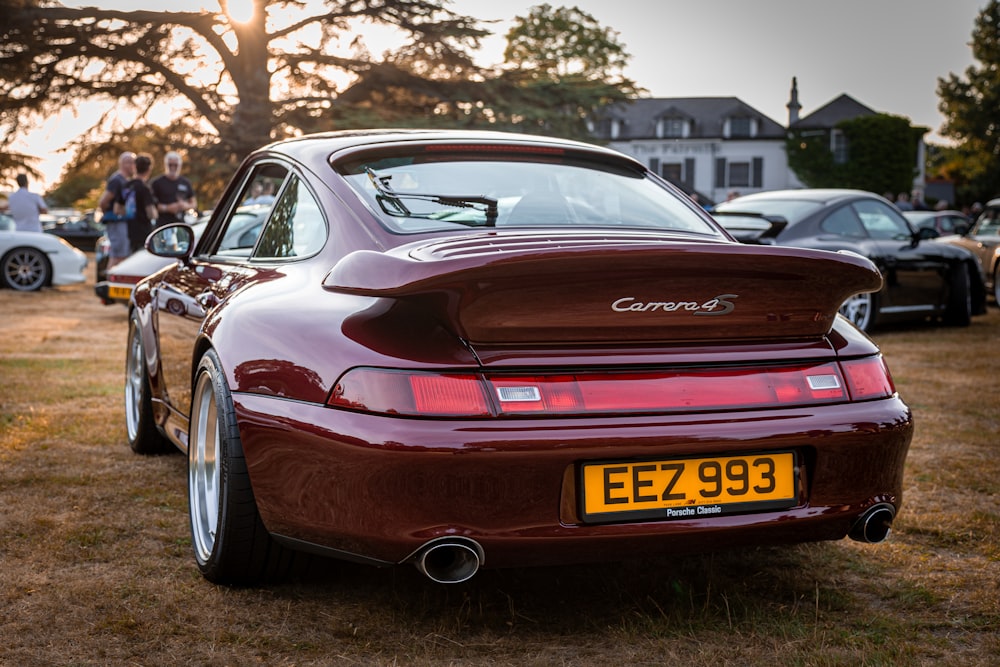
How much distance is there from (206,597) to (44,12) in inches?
1053

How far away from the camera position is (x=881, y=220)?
1129 cm

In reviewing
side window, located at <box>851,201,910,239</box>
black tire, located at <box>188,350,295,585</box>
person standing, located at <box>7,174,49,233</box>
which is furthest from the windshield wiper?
person standing, located at <box>7,174,49,233</box>

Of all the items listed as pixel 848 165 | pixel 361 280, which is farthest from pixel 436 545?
pixel 848 165

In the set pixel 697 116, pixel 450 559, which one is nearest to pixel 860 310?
pixel 450 559

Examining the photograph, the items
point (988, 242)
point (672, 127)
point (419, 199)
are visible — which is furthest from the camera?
point (672, 127)

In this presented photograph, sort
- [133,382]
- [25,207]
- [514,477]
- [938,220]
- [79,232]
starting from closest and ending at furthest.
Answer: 1. [514,477]
2. [133,382]
3. [25,207]
4. [938,220]
5. [79,232]

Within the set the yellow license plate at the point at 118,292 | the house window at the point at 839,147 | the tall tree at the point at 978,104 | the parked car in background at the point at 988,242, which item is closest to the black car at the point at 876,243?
the parked car in background at the point at 988,242

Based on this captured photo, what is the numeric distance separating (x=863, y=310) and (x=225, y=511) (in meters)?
8.75

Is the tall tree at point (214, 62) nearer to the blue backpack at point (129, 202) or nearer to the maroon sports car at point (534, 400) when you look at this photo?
the blue backpack at point (129, 202)

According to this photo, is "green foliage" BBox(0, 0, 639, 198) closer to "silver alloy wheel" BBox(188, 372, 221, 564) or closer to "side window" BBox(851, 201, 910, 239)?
"side window" BBox(851, 201, 910, 239)

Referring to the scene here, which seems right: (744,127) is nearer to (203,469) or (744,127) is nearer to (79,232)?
(79,232)

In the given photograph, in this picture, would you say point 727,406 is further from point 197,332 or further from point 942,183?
point 942,183

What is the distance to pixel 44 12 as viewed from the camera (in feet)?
87.8

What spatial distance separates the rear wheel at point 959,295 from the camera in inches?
468
